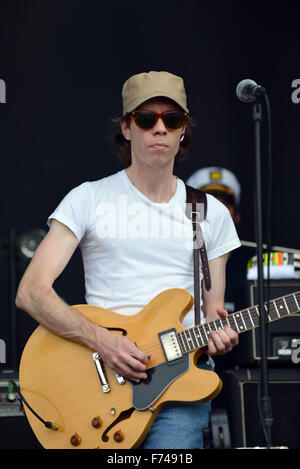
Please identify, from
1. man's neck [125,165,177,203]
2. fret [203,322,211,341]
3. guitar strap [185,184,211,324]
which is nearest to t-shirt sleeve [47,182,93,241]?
man's neck [125,165,177,203]

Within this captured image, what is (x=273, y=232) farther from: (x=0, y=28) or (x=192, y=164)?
(x=0, y=28)

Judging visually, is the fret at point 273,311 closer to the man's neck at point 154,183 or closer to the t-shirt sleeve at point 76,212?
the man's neck at point 154,183

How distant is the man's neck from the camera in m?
3.63

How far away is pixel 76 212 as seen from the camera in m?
3.48

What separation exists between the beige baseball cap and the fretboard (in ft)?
3.35

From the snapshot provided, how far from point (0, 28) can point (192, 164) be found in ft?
5.83

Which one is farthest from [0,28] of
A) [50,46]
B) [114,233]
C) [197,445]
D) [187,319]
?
[197,445]

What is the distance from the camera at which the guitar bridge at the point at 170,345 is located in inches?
126

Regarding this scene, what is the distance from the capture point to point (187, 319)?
342cm

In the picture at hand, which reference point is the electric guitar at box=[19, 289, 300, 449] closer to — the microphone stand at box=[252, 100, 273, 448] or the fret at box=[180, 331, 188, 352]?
the fret at box=[180, 331, 188, 352]

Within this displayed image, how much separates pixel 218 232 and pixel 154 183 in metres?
0.40

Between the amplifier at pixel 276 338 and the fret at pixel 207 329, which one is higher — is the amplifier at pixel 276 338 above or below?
below

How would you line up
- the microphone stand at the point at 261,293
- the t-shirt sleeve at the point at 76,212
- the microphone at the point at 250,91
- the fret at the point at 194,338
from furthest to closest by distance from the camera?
the t-shirt sleeve at the point at 76,212 → the fret at the point at 194,338 → the microphone at the point at 250,91 → the microphone stand at the point at 261,293

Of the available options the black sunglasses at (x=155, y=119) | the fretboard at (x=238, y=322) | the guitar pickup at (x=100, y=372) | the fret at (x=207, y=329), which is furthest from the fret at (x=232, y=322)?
the black sunglasses at (x=155, y=119)
